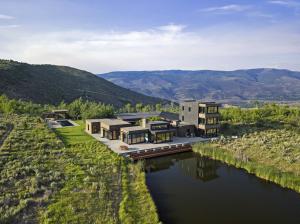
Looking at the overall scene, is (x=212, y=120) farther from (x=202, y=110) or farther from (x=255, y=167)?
(x=255, y=167)

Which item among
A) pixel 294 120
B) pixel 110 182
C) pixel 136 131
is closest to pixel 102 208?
pixel 110 182

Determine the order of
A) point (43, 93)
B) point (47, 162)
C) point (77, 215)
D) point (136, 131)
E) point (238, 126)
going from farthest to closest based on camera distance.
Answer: point (43, 93)
point (238, 126)
point (136, 131)
point (47, 162)
point (77, 215)

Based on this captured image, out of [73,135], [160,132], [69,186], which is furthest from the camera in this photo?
[73,135]

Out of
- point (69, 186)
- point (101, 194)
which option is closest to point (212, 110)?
point (101, 194)

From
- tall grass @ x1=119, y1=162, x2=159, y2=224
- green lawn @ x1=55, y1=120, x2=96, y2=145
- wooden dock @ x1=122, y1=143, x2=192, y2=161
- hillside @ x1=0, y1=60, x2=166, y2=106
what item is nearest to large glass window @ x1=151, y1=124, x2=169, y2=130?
wooden dock @ x1=122, y1=143, x2=192, y2=161

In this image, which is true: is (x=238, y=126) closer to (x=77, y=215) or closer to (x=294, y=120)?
(x=294, y=120)

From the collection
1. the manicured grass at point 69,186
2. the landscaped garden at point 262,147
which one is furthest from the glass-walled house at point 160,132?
the manicured grass at point 69,186
